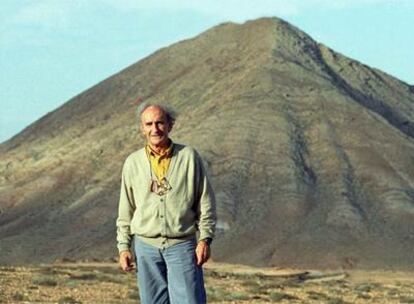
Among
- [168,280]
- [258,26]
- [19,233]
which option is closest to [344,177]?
[19,233]

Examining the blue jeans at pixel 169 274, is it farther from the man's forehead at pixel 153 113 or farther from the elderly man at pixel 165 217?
the man's forehead at pixel 153 113

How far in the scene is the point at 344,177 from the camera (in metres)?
67.9

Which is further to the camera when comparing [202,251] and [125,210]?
[125,210]

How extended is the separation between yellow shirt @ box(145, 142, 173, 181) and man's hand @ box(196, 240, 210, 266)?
0.48 metres

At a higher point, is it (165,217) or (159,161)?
(159,161)

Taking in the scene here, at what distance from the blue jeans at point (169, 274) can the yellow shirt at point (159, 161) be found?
44 centimetres

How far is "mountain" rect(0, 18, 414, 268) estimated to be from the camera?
6247 centimetres

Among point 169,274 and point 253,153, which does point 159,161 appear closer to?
point 169,274

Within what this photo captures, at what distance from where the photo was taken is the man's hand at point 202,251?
779cm

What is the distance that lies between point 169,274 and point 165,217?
0.36 meters

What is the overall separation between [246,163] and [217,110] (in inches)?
348

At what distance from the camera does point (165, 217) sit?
7863 mm

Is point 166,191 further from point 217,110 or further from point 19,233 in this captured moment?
point 217,110

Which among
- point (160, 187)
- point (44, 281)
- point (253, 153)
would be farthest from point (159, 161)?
point (253, 153)
